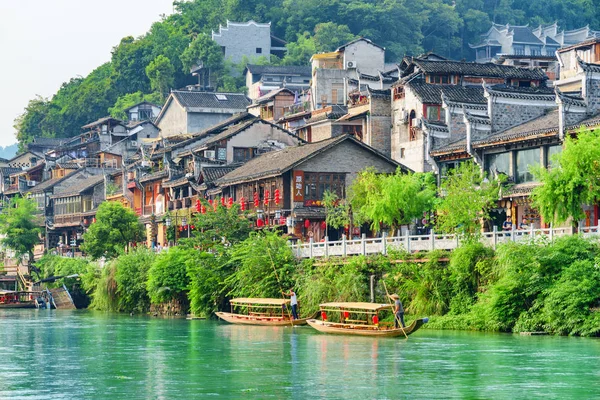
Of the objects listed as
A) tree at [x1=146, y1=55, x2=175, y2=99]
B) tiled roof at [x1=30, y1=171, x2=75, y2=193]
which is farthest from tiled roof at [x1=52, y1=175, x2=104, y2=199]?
tree at [x1=146, y1=55, x2=175, y2=99]

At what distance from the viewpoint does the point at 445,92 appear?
69.5 meters

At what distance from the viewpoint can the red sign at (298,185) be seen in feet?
210

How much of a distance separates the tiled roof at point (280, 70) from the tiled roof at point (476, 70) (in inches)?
1966

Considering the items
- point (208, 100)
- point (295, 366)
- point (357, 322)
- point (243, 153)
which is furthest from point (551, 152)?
point (208, 100)

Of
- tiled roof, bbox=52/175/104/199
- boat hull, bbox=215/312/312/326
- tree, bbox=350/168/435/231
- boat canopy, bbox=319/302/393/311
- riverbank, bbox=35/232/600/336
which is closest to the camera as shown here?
riverbank, bbox=35/232/600/336

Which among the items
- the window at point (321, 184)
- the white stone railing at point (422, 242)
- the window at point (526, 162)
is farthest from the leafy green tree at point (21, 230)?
the window at point (526, 162)

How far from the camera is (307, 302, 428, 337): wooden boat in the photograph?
4138cm

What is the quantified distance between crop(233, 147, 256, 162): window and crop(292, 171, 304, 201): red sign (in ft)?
49.6

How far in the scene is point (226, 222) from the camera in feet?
198

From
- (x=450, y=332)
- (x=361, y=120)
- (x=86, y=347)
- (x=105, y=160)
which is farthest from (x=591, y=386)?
(x=105, y=160)

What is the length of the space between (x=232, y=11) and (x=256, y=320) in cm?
10080

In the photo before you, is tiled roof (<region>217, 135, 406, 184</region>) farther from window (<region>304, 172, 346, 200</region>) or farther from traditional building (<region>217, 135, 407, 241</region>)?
window (<region>304, 172, 346, 200</region>)

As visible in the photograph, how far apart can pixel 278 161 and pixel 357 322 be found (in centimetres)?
2431

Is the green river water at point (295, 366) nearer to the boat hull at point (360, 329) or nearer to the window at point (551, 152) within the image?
the boat hull at point (360, 329)
